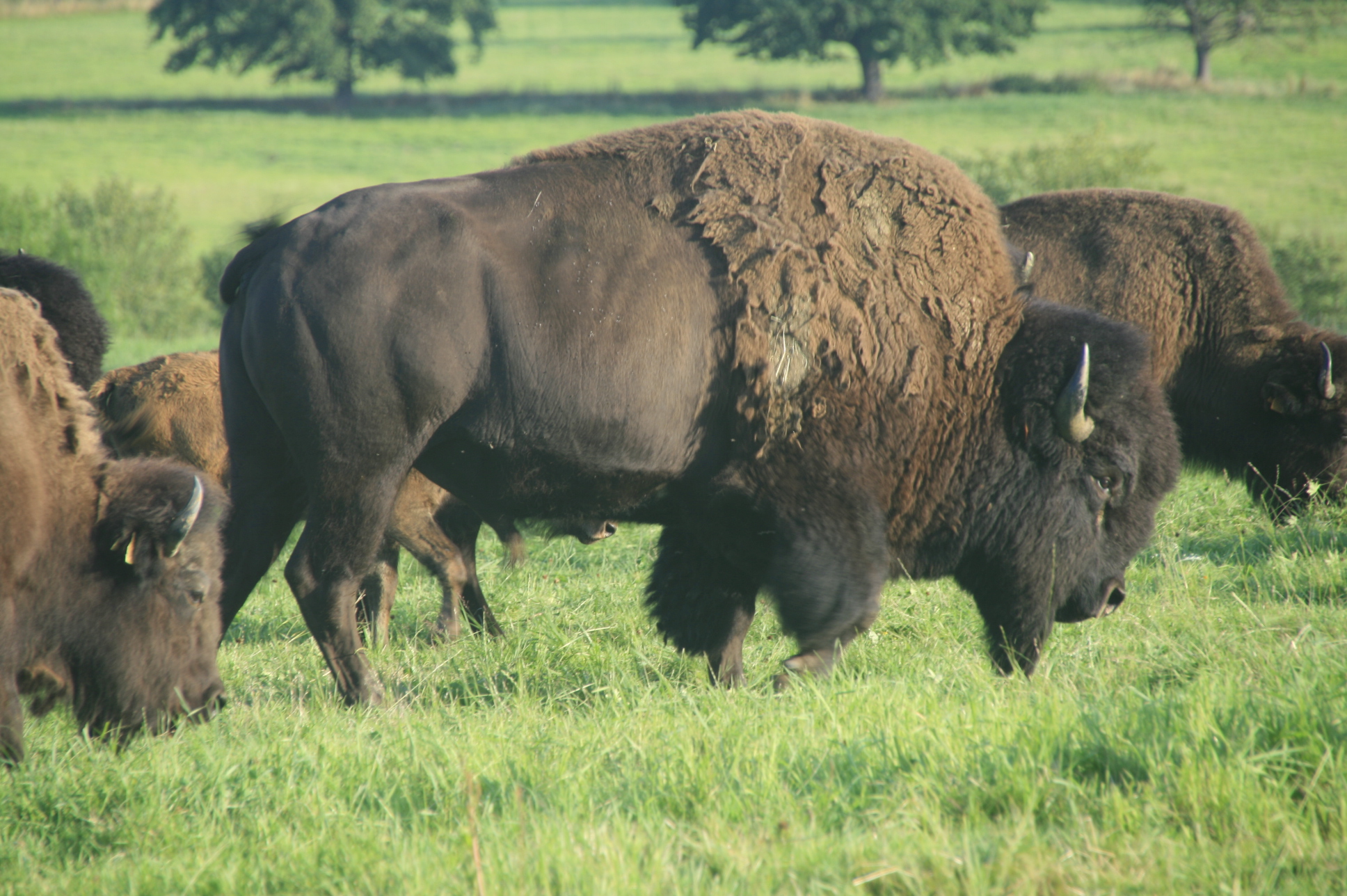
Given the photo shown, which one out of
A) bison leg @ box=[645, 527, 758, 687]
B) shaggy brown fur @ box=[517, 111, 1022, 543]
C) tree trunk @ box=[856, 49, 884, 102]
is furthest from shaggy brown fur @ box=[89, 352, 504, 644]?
tree trunk @ box=[856, 49, 884, 102]

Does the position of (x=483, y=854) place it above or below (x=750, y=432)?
below

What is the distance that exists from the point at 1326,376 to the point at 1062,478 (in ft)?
9.16

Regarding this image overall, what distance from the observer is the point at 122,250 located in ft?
91.0

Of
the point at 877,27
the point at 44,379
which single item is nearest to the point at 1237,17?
the point at 877,27

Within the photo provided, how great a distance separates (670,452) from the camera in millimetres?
4184

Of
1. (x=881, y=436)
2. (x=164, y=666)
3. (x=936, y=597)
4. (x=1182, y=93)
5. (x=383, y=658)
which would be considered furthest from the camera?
(x=1182, y=93)

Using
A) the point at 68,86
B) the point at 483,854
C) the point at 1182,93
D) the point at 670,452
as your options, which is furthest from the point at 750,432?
the point at 68,86

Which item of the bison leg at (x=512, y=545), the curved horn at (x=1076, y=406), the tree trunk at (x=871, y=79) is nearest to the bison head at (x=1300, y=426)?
the curved horn at (x=1076, y=406)

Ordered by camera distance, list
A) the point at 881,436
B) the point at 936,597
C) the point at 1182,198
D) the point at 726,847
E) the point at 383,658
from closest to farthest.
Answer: the point at 726,847 → the point at 881,436 → the point at 383,658 → the point at 936,597 → the point at 1182,198

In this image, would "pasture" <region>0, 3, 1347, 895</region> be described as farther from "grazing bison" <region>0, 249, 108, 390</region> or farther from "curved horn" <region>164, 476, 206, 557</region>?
"grazing bison" <region>0, 249, 108, 390</region>

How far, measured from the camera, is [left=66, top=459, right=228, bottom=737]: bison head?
385 centimetres

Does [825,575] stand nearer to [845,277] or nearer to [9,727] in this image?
[845,277]

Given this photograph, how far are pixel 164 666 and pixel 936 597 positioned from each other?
3.67 m

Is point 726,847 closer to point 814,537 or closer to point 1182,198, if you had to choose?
point 814,537
